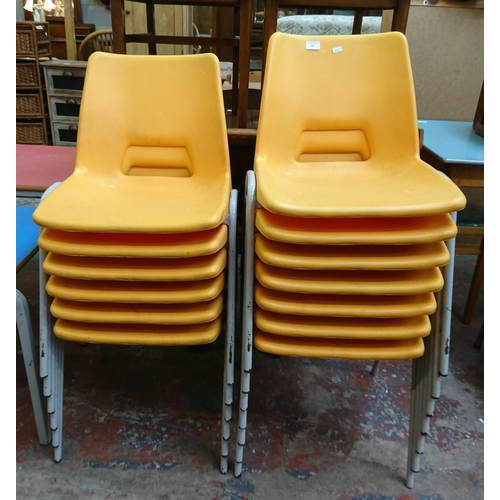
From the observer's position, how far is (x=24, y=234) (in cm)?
125

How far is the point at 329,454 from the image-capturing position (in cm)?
124

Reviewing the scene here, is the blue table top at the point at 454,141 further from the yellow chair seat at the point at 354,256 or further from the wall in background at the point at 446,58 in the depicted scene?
the yellow chair seat at the point at 354,256

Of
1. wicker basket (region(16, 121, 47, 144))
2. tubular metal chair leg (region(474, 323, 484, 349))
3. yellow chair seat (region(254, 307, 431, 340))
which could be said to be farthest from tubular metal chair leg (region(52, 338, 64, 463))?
wicker basket (region(16, 121, 47, 144))

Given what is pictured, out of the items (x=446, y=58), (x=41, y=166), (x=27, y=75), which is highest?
(x=446, y=58)

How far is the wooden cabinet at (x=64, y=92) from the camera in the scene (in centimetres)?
340

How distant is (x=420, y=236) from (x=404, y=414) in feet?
2.43

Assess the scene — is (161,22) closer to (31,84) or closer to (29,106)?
(31,84)

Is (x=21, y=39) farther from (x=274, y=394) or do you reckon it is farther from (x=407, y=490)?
(x=407, y=490)

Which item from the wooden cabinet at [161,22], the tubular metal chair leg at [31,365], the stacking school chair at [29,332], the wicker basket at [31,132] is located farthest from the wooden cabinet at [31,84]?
the tubular metal chair leg at [31,365]

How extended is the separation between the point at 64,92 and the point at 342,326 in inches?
131

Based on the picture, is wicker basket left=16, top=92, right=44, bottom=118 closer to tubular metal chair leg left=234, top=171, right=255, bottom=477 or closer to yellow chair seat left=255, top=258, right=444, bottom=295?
tubular metal chair leg left=234, top=171, right=255, bottom=477

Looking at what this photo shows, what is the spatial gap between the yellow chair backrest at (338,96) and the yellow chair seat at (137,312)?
20.8 inches

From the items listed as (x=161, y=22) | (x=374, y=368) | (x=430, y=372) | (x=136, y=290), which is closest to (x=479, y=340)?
(x=374, y=368)

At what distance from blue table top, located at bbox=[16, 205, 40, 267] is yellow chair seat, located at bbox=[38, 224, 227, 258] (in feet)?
0.57
